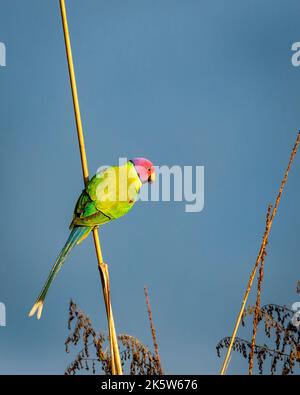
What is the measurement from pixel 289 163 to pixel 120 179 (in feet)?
3.08

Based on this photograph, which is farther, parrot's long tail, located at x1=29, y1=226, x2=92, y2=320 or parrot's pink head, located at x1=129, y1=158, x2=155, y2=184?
parrot's pink head, located at x1=129, y1=158, x2=155, y2=184

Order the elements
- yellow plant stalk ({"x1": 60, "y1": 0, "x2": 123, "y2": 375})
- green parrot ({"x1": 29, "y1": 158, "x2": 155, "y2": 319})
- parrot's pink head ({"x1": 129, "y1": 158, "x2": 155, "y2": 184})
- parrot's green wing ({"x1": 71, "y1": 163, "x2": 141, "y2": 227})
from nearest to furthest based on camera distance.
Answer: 1. yellow plant stalk ({"x1": 60, "y1": 0, "x2": 123, "y2": 375})
2. green parrot ({"x1": 29, "y1": 158, "x2": 155, "y2": 319})
3. parrot's green wing ({"x1": 71, "y1": 163, "x2": 141, "y2": 227})
4. parrot's pink head ({"x1": 129, "y1": 158, "x2": 155, "y2": 184})

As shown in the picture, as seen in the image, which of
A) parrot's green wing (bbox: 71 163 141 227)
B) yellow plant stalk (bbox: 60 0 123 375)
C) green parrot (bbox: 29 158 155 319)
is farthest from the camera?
parrot's green wing (bbox: 71 163 141 227)

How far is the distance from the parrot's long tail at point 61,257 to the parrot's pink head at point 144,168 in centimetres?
54

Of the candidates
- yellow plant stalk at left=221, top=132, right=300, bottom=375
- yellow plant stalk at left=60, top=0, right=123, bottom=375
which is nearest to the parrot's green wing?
yellow plant stalk at left=60, top=0, right=123, bottom=375

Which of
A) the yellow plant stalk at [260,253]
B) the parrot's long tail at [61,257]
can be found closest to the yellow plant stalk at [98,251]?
the parrot's long tail at [61,257]

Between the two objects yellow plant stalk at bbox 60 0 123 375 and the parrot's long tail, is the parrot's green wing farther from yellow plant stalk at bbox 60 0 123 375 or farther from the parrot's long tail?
yellow plant stalk at bbox 60 0 123 375

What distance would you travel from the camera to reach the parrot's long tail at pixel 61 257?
235 centimetres

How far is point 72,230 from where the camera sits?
272 centimetres

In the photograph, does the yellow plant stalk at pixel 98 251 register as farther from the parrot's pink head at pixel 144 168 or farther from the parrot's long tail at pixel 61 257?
the parrot's pink head at pixel 144 168

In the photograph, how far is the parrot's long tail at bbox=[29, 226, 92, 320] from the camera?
7.71 feet
